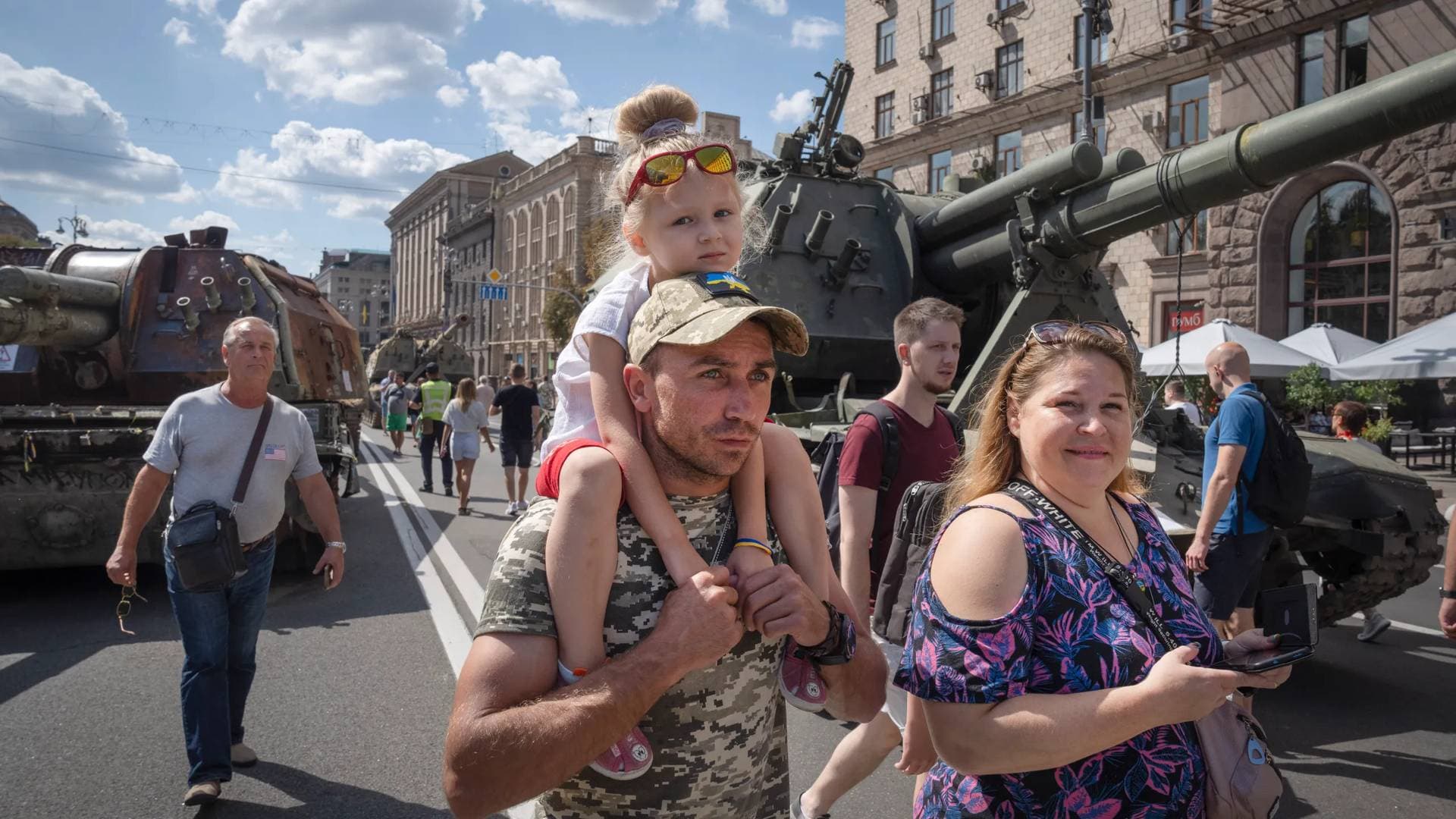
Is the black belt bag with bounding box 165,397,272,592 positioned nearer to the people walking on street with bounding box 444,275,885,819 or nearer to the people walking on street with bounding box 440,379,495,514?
the people walking on street with bounding box 444,275,885,819

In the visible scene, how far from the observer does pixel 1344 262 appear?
22.0 meters

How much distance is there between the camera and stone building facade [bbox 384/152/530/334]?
88.2m

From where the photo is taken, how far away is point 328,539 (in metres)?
4.86

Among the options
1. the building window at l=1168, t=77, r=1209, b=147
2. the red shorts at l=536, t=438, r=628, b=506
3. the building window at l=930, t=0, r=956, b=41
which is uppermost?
the building window at l=930, t=0, r=956, b=41

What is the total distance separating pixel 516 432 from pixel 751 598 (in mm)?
10870

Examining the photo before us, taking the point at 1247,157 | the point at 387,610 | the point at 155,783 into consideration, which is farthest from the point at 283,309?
the point at 1247,157

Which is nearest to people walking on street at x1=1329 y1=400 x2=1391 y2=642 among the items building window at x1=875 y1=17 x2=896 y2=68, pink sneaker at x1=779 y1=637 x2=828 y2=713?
pink sneaker at x1=779 y1=637 x2=828 y2=713

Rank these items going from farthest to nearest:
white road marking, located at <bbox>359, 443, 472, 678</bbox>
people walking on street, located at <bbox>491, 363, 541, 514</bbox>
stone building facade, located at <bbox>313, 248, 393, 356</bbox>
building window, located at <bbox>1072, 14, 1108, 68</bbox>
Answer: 1. stone building facade, located at <bbox>313, 248, 393, 356</bbox>
2. building window, located at <bbox>1072, 14, 1108, 68</bbox>
3. people walking on street, located at <bbox>491, 363, 541, 514</bbox>
4. white road marking, located at <bbox>359, 443, 472, 678</bbox>

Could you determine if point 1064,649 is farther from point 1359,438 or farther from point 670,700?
point 1359,438

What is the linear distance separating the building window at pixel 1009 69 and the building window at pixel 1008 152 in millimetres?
1229

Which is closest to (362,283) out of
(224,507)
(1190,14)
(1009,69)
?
(1009,69)

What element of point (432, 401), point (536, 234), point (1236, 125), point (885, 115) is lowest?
point (432, 401)

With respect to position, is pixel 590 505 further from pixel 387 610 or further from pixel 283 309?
pixel 283 309

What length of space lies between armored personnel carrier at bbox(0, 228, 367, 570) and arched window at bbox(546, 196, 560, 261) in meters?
54.1
